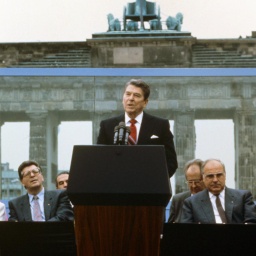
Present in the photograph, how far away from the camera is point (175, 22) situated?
979 inches

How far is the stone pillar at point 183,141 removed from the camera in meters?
11.0

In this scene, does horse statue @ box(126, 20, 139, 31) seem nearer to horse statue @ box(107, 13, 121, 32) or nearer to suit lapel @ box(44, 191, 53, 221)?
horse statue @ box(107, 13, 121, 32)

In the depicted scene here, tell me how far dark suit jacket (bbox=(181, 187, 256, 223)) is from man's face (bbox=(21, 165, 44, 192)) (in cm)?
123

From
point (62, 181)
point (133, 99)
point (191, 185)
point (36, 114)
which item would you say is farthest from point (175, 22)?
point (133, 99)

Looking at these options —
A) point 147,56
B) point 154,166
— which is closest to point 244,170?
point 154,166

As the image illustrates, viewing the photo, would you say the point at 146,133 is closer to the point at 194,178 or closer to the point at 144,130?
the point at 144,130

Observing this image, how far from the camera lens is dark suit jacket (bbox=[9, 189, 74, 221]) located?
5.93 metres

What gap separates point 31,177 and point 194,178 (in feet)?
4.57

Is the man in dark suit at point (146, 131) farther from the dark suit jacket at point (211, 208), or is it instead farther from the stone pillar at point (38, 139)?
the stone pillar at point (38, 139)

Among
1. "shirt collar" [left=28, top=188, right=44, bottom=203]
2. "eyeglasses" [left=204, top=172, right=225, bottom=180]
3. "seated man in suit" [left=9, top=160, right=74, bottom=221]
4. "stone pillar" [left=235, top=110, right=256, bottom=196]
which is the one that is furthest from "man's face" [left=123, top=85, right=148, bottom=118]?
"stone pillar" [left=235, top=110, right=256, bottom=196]

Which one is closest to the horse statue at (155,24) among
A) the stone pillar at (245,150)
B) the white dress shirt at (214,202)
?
the stone pillar at (245,150)

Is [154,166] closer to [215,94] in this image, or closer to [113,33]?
[215,94]

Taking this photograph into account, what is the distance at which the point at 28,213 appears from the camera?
6.24m

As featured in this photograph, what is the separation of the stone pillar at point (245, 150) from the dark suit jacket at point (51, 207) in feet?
17.1
